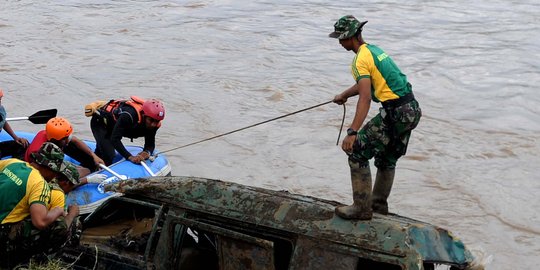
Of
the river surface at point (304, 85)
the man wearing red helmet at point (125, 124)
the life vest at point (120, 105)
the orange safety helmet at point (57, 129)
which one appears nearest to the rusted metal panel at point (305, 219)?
the river surface at point (304, 85)

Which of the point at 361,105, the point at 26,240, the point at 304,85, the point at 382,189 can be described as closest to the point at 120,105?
the point at 26,240

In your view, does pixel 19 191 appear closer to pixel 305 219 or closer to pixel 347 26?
pixel 305 219

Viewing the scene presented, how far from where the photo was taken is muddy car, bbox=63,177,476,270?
5.69 metres

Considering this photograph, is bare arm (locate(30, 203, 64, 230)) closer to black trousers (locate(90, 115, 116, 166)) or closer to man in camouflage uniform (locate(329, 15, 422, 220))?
man in camouflage uniform (locate(329, 15, 422, 220))

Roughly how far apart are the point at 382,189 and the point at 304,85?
11.8 m

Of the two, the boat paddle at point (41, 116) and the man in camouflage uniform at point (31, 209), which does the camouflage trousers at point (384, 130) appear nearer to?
the man in camouflage uniform at point (31, 209)

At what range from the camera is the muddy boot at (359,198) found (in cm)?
601

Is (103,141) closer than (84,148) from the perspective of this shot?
No

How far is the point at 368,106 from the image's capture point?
6.52 meters

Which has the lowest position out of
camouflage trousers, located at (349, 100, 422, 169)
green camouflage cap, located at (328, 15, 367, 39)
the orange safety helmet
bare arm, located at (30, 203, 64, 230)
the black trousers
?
the black trousers

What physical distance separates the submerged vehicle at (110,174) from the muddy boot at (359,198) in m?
3.31

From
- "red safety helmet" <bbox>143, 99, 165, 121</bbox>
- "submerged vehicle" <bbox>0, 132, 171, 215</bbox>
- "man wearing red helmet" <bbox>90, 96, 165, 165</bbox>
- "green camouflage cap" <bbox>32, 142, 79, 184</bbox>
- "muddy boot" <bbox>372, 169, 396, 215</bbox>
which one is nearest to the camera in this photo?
"green camouflage cap" <bbox>32, 142, 79, 184</bbox>

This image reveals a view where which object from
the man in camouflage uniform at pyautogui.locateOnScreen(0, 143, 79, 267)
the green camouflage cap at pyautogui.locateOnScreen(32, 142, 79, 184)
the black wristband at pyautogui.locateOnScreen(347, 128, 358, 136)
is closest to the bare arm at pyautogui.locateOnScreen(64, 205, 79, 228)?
the man in camouflage uniform at pyautogui.locateOnScreen(0, 143, 79, 267)

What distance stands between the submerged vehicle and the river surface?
10.7 ft
